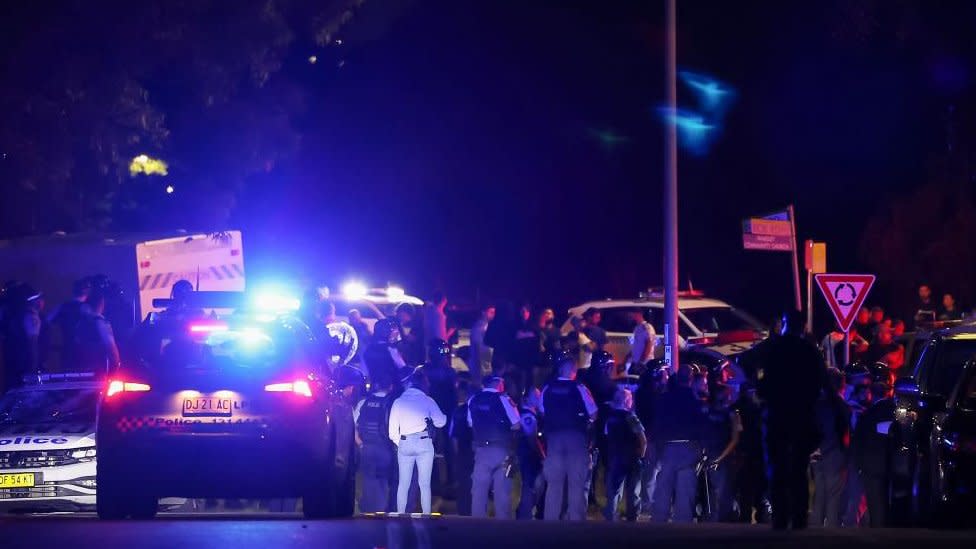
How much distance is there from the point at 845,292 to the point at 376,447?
20.9ft

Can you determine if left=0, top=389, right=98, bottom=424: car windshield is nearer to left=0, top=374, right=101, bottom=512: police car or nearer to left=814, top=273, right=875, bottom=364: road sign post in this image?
left=0, top=374, right=101, bottom=512: police car

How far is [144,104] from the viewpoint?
98.5 feet

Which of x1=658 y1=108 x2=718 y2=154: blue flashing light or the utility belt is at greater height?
x1=658 y1=108 x2=718 y2=154: blue flashing light

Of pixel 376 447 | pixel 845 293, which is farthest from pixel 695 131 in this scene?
pixel 376 447

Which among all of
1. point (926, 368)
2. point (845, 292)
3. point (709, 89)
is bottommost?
point (926, 368)

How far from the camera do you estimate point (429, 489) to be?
1916cm

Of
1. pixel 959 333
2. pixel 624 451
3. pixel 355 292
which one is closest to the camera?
pixel 959 333

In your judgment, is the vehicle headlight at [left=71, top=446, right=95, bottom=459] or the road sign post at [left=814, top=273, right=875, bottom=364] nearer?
the vehicle headlight at [left=71, top=446, right=95, bottom=459]

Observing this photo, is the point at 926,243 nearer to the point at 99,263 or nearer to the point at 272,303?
the point at 99,263

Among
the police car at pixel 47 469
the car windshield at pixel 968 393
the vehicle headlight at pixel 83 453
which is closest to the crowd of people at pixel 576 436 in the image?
the police car at pixel 47 469

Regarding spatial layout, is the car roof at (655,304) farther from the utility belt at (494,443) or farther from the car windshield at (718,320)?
the utility belt at (494,443)

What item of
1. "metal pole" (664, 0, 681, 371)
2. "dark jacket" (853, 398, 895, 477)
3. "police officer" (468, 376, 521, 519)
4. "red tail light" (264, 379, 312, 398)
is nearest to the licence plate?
"red tail light" (264, 379, 312, 398)

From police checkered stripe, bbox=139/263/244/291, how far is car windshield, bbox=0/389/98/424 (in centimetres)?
738

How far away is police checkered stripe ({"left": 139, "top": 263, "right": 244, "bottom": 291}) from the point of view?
25639 mm
